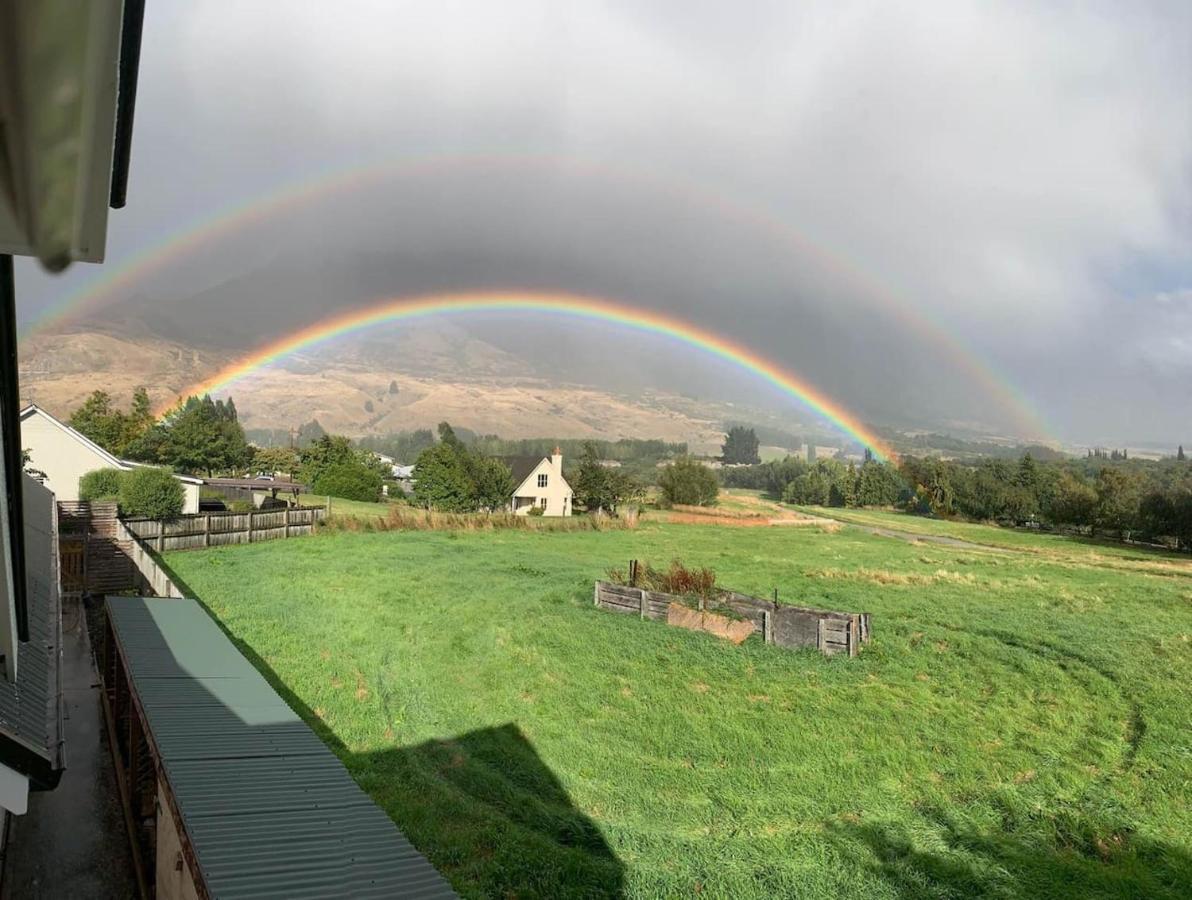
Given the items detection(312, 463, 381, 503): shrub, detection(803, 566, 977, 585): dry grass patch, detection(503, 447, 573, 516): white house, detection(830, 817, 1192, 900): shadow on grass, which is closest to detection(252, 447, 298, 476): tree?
detection(312, 463, 381, 503): shrub

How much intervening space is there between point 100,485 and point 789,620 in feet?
103

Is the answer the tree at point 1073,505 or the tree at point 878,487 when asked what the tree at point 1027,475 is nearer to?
the tree at point 1073,505

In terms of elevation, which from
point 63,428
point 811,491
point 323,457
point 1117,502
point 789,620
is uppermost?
point 63,428

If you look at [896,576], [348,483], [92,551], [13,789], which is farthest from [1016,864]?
[348,483]

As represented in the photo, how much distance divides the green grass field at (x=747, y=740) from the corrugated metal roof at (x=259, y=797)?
8.29 feet

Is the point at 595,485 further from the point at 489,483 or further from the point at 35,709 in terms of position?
the point at 35,709

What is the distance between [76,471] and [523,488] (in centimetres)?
3736

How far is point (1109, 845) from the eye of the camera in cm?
947

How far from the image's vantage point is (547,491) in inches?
2790

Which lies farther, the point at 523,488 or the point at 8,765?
the point at 523,488

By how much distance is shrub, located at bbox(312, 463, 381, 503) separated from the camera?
69.4 metres

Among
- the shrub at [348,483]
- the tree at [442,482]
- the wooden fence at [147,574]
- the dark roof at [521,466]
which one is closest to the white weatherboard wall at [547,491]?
the dark roof at [521,466]

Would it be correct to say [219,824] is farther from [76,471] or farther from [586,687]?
[76,471]

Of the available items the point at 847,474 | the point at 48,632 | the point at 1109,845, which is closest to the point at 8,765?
the point at 48,632
